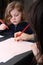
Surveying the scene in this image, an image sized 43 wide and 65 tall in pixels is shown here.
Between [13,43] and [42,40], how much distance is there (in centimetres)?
54

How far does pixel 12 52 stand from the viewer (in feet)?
2.86

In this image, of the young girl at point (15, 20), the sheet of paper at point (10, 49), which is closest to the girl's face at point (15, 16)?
the young girl at point (15, 20)

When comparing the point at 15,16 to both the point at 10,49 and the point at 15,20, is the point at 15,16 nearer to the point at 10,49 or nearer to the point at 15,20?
the point at 15,20

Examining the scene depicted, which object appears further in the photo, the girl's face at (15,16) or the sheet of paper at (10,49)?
the girl's face at (15,16)

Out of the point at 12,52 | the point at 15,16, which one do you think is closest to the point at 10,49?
the point at 12,52

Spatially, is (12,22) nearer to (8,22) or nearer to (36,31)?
(8,22)

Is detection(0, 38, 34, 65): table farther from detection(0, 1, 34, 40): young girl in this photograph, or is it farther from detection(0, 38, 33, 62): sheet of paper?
detection(0, 1, 34, 40): young girl

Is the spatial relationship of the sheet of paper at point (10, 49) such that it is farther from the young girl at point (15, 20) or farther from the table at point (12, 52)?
the young girl at point (15, 20)

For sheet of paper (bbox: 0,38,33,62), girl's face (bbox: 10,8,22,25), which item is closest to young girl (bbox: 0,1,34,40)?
girl's face (bbox: 10,8,22,25)

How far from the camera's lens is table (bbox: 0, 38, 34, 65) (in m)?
0.77

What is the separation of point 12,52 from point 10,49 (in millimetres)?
56

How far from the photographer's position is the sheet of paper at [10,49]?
2.69 feet

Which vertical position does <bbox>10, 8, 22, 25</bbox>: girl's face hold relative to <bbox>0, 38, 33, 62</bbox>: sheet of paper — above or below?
above

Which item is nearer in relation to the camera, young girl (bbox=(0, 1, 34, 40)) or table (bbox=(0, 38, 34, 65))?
table (bbox=(0, 38, 34, 65))
